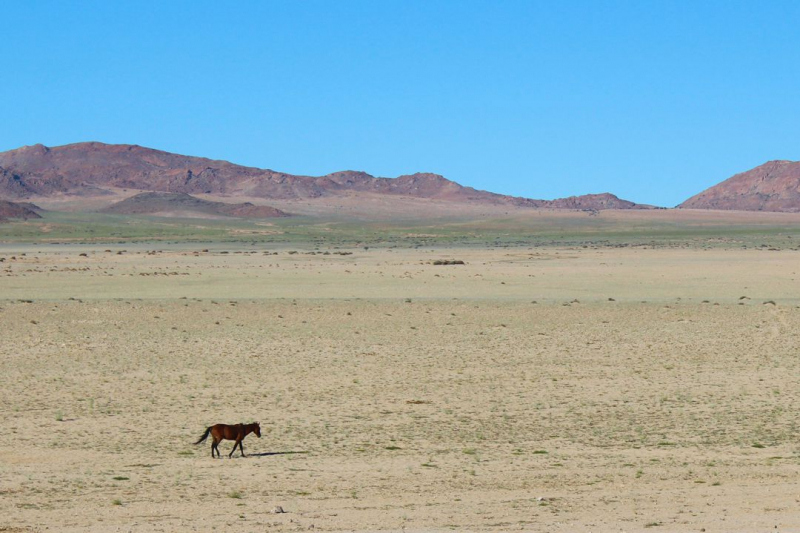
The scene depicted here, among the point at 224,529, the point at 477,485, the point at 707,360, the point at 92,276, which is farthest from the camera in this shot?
the point at 92,276

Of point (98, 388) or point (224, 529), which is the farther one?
point (98, 388)

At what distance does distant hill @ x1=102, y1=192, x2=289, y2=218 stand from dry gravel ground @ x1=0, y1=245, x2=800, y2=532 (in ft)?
439

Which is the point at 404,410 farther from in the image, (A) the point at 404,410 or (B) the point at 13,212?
(B) the point at 13,212

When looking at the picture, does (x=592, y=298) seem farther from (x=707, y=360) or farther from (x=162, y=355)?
(x=162, y=355)

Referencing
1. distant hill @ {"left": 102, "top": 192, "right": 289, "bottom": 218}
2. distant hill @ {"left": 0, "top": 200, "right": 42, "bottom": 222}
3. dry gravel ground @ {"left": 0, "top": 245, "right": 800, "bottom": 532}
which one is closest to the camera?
dry gravel ground @ {"left": 0, "top": 245, "right": 800, "bottom": 532}

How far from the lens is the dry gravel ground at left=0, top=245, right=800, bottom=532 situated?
852cm

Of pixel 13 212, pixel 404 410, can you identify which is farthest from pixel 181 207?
pixel 404 410

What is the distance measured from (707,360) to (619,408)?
4753mm

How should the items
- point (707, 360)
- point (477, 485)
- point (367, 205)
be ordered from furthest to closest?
1. point (367, 205)
2. point (707, 360)
3. point (477, 485)

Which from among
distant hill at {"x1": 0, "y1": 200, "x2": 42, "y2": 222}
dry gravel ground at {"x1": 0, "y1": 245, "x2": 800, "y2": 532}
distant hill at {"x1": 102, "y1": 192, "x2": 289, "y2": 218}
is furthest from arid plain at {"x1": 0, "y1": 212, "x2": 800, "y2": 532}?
distant hill at {"x1": 102, "y1": 192, "x2": 289, "y2": 218}

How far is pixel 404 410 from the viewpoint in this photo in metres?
13.4

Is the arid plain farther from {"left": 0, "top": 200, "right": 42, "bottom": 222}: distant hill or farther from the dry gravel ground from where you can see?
{"left": 0, "top": 200, "right": 42, "bottom": 222}: distant hill

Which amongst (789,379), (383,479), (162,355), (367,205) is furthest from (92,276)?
(367,205)

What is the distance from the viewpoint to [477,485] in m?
9.35
